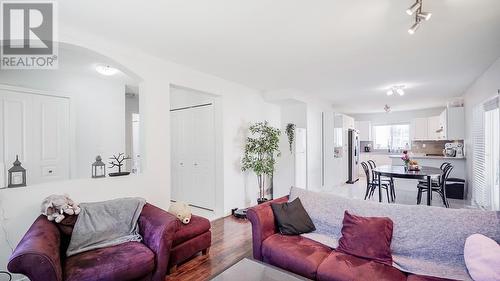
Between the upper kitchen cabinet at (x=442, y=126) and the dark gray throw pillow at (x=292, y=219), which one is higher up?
the upper kitchen cabinet at (x=442, y=126)

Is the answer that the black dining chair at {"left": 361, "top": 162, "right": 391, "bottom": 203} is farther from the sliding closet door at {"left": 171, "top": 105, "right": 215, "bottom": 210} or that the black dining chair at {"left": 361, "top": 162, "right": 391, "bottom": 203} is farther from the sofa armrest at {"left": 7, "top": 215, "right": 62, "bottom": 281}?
the sofa armrest at {"left": 7, "top": 215, "right": 62, "bottom": 281}

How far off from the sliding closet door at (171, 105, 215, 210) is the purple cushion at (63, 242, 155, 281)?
95.3 inches

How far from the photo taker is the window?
29.2ft

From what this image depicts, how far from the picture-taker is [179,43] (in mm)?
2863

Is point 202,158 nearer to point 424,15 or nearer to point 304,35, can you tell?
point 304,35

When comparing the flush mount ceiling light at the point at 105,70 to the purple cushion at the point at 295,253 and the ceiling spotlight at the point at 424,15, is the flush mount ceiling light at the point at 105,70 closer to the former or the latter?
the purple cushion at the point at 295,253

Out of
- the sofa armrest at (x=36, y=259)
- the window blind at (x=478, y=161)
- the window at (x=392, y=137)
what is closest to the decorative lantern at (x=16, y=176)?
the sofa armrest at (x=36, y=259)

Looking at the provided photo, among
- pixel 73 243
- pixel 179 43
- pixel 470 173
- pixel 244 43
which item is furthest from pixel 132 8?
pixel 470 173

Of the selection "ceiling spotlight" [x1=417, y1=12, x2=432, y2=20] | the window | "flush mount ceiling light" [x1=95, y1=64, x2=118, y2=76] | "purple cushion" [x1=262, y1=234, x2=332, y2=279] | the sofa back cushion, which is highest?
"flush mount ceiling light" [x1=95, y1=64, x2=118, y2=76]

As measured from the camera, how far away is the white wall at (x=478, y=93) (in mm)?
3480

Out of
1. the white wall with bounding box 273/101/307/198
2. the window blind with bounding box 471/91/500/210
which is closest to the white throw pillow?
the window blind with bounding box 471/91/500/210

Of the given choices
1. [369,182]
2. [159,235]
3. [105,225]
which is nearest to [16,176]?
[105,225]

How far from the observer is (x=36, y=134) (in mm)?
3438

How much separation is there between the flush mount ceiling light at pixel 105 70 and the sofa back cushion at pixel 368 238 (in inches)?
151
